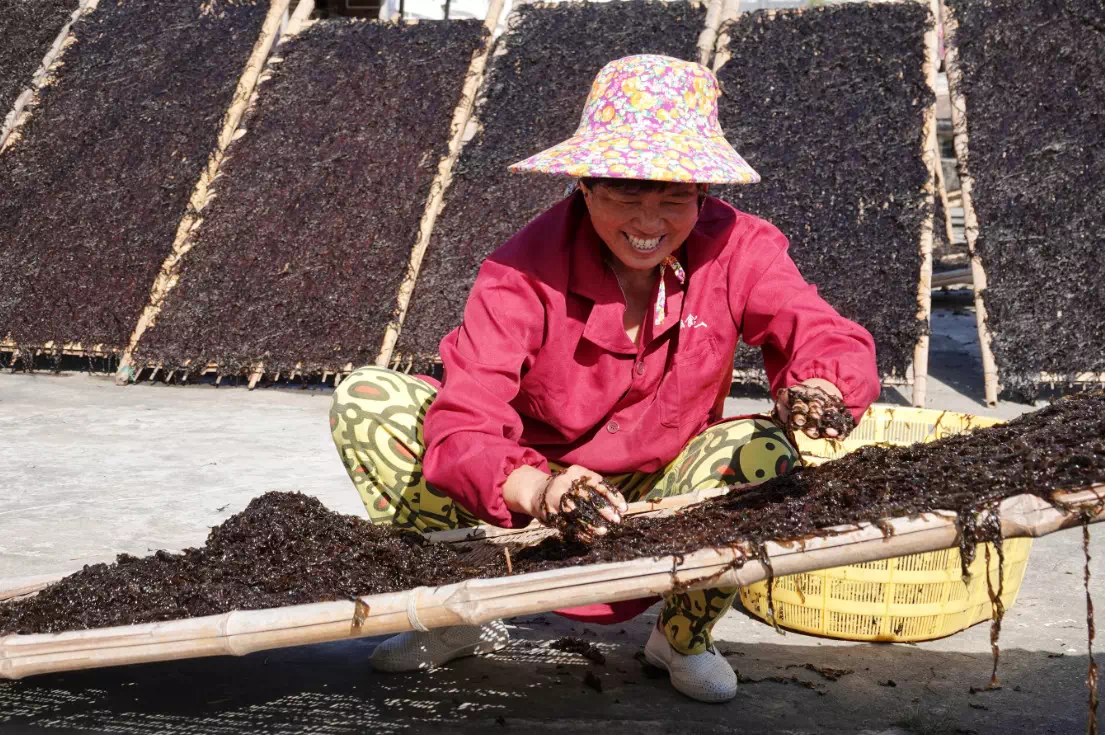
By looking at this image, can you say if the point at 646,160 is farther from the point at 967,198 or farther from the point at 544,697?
the point at 967,198

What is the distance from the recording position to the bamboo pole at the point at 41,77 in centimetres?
684

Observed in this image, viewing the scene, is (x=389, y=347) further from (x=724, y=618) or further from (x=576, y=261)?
(x=576, y=261)

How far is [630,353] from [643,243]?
0.85ft

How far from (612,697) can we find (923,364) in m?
3.35

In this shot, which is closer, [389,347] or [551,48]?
[389,347]

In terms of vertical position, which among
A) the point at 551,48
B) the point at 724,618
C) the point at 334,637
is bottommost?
the point at 724,618

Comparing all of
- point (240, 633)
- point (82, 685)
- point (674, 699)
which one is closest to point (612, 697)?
point (674, 699)

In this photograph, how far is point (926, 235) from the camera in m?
5.47

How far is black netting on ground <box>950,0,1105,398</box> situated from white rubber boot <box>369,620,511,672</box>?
3.60 m

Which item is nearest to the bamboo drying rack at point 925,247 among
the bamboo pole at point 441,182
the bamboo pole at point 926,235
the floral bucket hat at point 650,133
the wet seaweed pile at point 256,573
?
the bamboo pole at point 926,235

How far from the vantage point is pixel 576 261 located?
2436 mm

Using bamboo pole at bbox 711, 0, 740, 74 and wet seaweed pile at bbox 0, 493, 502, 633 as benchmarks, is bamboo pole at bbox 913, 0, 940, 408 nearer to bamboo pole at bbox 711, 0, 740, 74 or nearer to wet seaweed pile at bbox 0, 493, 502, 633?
bamboo pole at bbox 711, 0, 740, 74

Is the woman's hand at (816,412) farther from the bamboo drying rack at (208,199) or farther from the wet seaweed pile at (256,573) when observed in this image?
the bamboo drying rack at (208,199)

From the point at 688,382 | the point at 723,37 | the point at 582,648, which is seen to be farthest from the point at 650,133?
the point at 723,37
